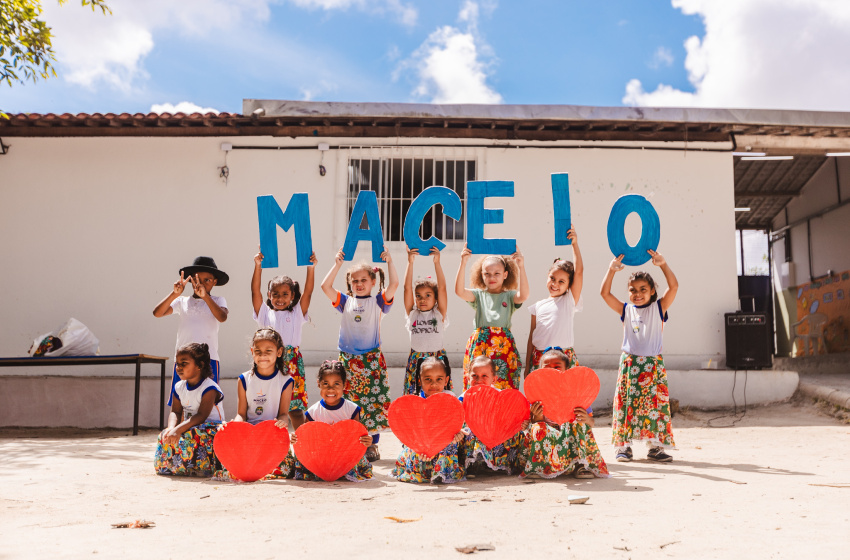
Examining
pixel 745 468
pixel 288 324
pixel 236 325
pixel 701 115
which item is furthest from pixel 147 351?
pixel 701 115

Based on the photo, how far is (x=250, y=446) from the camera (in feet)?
11.8

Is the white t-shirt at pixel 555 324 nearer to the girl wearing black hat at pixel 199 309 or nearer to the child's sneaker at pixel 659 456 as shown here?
the child's sneaker at pixel 659 456

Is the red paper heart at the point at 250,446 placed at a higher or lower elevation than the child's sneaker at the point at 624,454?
higher

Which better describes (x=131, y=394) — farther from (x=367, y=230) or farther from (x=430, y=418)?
(x=430, y=418)

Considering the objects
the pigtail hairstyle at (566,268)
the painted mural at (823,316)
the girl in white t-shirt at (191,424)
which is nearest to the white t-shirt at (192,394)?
the girl in white t-shirt at (191,424)

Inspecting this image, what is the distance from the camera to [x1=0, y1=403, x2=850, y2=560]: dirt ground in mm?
2184

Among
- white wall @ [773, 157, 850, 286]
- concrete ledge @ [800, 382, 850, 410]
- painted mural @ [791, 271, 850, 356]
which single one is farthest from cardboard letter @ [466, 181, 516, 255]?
painted mural @ [791, 271, 850, 356]

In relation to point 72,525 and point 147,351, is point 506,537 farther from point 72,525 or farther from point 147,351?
point 147,351

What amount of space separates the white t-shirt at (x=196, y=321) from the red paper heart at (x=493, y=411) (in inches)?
80.0

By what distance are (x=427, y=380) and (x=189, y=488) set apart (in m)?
1.41

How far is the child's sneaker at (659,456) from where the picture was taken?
4.46 m

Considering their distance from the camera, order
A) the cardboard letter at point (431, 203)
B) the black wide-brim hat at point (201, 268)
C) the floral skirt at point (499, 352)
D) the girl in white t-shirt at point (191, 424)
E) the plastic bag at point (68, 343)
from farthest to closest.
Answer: the plastic bag at point (68, 343) → the cardboard letter at point (431, 203) → the black wide-brim hat at point (201, 268) → the floral skirt at point (499, 352) → the girl in white t-shirt at point (191, 424)

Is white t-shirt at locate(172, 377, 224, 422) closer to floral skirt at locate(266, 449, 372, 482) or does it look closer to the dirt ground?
the dirt ground

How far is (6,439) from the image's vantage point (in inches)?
246
